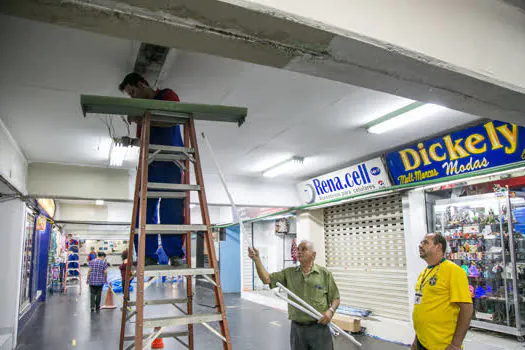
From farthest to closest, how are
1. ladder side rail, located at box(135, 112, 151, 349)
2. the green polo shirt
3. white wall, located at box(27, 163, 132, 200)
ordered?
1. white wall, located at box(27, 163, 132, 200)
2. the green polo shirt
3. ladder side rail, located at box(135, 112, 151, 349)

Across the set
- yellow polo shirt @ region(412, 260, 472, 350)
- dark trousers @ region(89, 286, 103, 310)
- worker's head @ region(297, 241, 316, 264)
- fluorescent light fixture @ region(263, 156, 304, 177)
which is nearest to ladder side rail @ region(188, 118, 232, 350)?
worker's head @ region(297, 241, 316, 264)

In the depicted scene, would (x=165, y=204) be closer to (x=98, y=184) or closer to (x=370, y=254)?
(x=98, y=184)

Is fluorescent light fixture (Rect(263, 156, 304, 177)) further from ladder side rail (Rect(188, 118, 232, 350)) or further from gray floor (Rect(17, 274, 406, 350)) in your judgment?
ladder side rail (Rect(188, 118, 232, 350))

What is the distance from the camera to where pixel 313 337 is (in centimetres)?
368

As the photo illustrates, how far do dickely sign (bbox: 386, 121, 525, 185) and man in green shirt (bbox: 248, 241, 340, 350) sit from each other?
3.14 metres

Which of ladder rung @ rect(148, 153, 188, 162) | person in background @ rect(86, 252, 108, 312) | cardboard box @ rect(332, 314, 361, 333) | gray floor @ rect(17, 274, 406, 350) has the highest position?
ladder rung @ rect(148, 153, 188, 162)

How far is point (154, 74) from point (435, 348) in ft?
12.0

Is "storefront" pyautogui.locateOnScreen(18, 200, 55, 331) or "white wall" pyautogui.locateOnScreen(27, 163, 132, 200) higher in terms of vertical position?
"white wall" pyautogui.locateOnScreen(27, 163, 132, 200)

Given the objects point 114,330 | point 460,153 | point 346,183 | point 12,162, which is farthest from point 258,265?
point 114,330

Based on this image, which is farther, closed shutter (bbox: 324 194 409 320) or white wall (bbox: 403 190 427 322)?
closed shutter (bbox: 324 194 409 320)

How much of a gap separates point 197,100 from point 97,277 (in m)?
8.02

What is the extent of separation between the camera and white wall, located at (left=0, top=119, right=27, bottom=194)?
5.27 m

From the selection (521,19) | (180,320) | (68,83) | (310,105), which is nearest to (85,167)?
(68,83)

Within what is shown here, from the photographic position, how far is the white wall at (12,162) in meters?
5.27
